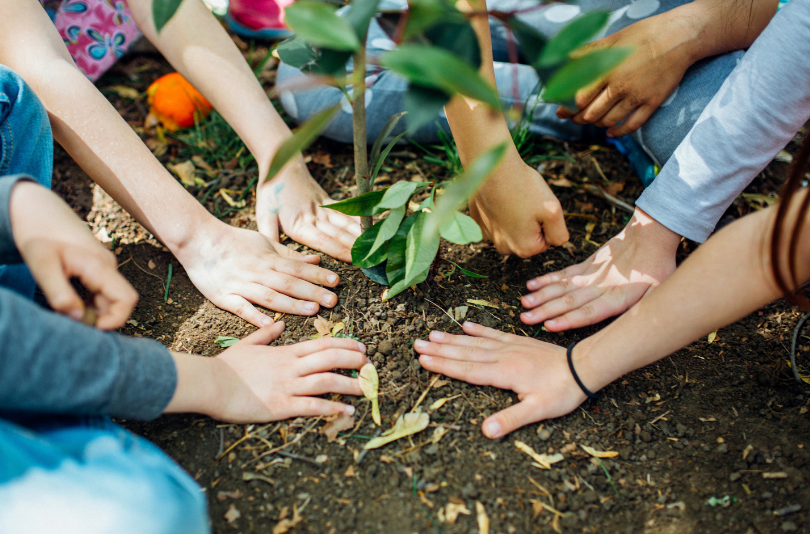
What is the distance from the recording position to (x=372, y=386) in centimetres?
102

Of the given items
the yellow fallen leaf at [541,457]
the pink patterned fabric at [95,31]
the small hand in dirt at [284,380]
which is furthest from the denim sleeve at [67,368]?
the pink patterned fabric at [95,31]

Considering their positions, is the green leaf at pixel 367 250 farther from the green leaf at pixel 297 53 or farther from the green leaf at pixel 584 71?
the green leaf at pixel 584 71

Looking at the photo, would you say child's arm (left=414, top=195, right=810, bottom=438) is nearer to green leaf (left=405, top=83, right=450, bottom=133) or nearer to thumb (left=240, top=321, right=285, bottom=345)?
thumb (left=240, top=321, right=285, bottom=345)

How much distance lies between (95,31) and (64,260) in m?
1.50

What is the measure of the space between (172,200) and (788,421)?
1.48 metres

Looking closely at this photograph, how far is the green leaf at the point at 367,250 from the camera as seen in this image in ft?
3.33

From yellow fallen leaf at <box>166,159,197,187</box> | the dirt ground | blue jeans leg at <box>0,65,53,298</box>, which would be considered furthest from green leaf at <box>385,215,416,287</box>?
yellow fallen leaf at <box>166,159,197,187</box>

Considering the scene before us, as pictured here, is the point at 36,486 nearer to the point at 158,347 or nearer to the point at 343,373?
the point at 158,347

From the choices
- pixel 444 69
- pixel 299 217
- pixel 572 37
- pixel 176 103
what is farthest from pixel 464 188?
pixel 176 103

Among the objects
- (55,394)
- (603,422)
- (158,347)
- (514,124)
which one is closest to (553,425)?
(603,422)

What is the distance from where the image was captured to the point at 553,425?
100 centimetres

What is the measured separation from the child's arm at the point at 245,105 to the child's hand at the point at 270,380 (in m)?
0.42

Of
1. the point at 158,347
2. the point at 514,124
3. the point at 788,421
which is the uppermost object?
the point at 158,347

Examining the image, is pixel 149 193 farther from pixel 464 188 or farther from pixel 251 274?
pixel 464 188
